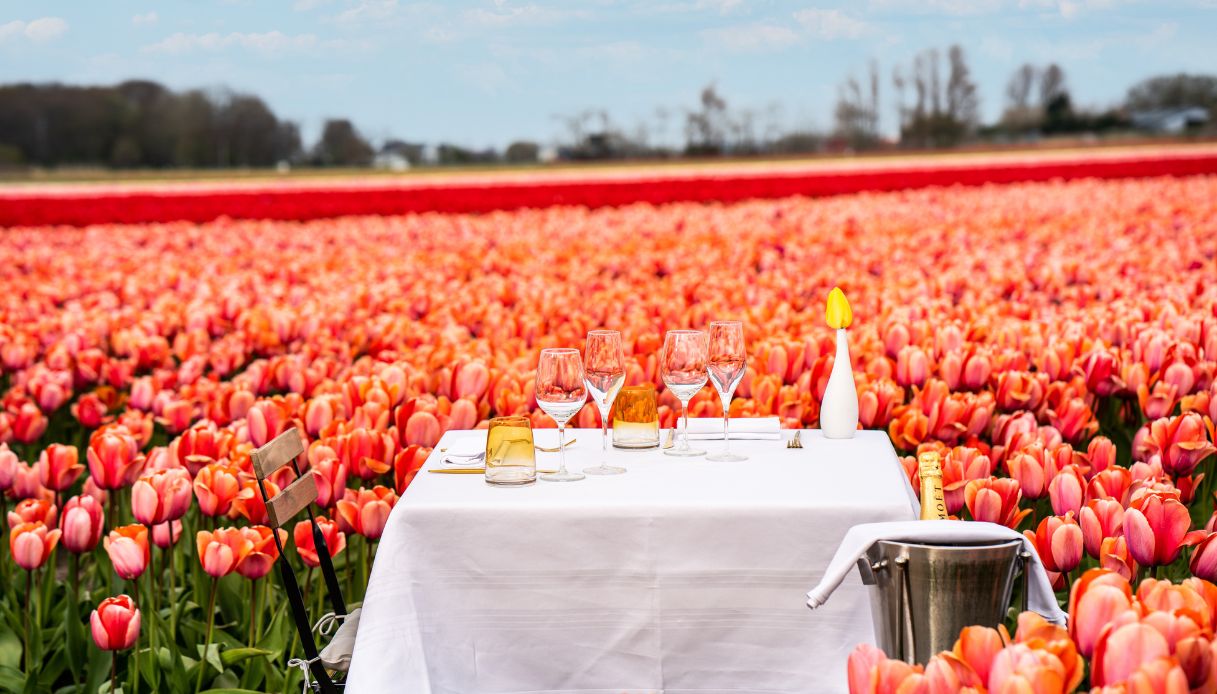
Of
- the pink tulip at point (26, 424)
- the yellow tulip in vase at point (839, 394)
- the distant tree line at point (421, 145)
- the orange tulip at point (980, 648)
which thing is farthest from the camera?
the distant tree line at point (421, 145)

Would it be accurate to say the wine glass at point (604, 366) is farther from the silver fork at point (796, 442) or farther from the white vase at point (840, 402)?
the white vase at point (840, 402)

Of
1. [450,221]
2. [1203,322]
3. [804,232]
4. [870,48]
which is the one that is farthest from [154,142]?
[1203,322]

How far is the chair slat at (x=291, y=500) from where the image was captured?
255cm

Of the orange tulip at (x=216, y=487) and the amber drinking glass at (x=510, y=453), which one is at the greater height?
the amber drinking glass at (x=510, y=453)

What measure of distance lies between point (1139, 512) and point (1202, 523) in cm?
161

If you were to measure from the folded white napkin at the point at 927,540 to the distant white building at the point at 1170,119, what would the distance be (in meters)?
55.8

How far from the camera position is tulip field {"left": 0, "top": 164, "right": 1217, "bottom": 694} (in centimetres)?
233

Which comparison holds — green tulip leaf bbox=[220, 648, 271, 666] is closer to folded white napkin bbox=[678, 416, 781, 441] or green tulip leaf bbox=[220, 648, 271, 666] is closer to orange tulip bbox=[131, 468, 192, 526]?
orange tulip bbox=[131, 468, 192, 526]

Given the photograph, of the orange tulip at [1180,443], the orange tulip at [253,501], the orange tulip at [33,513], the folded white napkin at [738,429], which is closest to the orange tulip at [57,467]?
the orange tulip at [33,513]

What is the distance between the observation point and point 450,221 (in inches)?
625

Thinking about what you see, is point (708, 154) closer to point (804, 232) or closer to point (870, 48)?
point (870, 48)

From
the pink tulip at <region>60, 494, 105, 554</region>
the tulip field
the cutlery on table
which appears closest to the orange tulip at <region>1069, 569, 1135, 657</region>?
the tulip field

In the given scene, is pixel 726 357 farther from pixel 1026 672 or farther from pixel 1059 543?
pixel 1026 672

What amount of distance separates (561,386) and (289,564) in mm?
787
